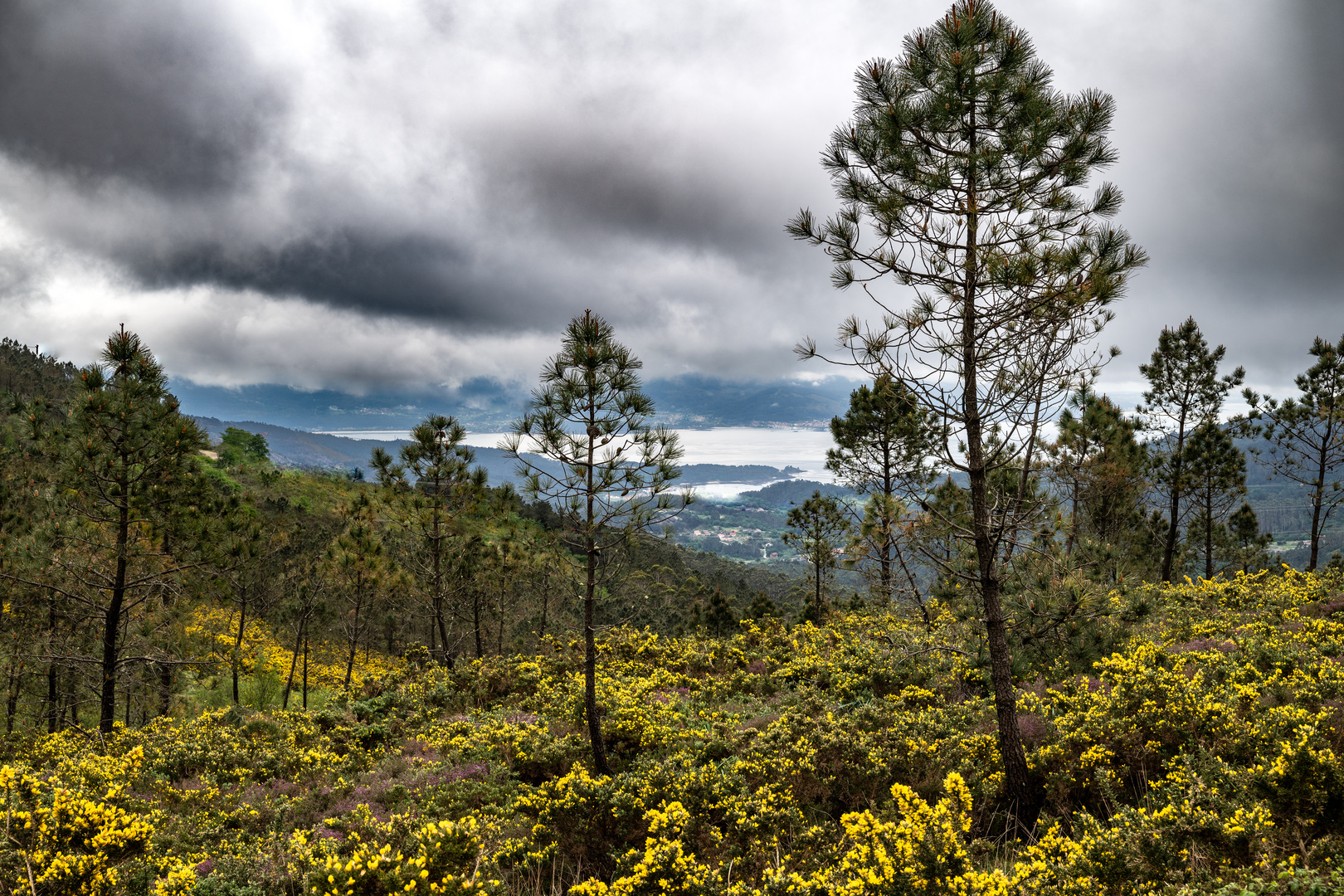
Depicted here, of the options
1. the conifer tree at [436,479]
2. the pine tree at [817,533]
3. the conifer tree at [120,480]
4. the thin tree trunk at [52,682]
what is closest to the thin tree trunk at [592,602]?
the conifer tree at [120,480]

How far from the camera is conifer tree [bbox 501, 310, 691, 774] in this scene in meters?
7.84

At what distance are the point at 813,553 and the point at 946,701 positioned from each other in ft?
41.6

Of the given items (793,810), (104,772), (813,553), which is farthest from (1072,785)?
(813,553)

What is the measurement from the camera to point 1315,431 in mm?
19531

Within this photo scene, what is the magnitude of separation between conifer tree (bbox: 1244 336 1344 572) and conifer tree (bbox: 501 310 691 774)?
23570 millimetres

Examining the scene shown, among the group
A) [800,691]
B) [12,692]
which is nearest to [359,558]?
[12,692]

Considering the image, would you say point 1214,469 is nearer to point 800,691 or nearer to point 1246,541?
point 1246,541

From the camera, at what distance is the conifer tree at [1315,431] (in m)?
18.5

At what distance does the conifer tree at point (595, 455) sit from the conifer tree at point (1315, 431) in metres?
23.6

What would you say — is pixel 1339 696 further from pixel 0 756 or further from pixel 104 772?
pixel 0 756

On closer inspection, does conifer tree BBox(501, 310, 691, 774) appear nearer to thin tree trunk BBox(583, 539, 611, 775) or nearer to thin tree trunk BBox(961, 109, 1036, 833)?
thin tree trunk BBox(583, 539, 611, 775)

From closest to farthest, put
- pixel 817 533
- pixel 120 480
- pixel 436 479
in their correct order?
pixel 120 480
pixel 436 479
pixel 817 533

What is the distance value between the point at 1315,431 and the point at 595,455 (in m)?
26.8

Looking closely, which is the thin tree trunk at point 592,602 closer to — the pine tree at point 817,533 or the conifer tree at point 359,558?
the pine tree at point 817,533
